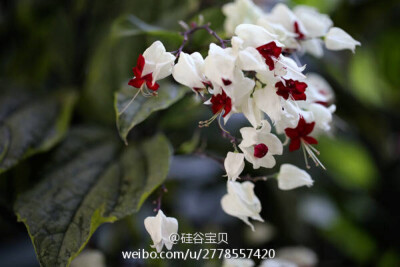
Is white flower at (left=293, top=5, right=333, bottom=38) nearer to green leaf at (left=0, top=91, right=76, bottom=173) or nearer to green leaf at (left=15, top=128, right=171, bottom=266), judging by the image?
green leaf at (left=15, top=128, right=171, bottom=266)

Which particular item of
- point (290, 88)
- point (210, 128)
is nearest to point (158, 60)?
point (290, 88)

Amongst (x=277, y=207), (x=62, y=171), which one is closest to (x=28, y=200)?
(x=62, y=171)

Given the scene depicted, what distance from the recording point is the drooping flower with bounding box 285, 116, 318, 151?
0.35 meters

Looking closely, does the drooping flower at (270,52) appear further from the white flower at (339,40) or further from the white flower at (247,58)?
the white flower at (339,40)

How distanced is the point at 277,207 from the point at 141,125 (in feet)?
0.90

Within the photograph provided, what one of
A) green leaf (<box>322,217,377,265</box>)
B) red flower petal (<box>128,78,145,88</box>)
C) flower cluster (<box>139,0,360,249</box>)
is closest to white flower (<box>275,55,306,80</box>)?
flower cluster (<box>139,0,360,249</box>)

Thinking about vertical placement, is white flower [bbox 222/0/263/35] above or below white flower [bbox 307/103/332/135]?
above

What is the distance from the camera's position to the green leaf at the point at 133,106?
0.35 metres

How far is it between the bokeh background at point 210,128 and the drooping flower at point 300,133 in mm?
129

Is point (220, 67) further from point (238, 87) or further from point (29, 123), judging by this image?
point (29, 123)

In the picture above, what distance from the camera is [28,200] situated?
42cm

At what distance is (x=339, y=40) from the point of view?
40 centimetres

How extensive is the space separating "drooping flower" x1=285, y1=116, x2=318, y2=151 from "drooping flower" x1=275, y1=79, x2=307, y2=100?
34mm

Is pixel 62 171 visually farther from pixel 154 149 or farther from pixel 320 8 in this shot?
pixel 320 8
